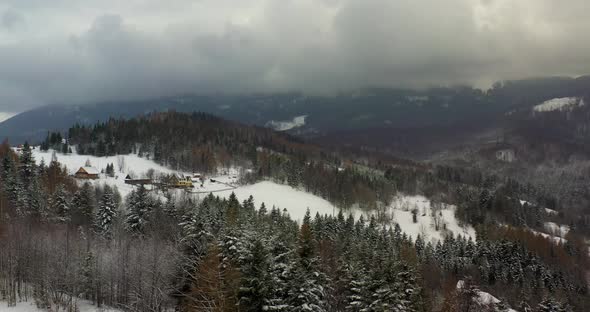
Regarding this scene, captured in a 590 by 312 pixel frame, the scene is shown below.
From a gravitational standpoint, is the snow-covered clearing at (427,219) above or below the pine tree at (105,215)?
below

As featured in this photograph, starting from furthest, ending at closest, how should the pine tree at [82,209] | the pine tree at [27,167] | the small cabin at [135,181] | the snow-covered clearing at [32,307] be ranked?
the small cabin at [135,181] < the pine tree at [27,167] < the pine tree at [82,209] < the snow-covered clearing at [32,307]

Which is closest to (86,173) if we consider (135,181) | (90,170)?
(90,170)

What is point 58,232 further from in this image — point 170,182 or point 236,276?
point 170,182

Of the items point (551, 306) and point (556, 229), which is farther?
point (556, 229)

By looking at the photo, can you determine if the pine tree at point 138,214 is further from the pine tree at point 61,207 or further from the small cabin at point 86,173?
the small cabin at point 86,173

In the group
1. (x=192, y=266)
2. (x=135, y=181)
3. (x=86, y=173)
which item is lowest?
(x=135, y=181)

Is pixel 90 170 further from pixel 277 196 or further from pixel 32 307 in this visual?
pixel 32 307

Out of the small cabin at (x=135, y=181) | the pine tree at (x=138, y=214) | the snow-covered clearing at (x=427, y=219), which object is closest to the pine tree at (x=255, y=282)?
the pine tree at (x=138, y=214)
